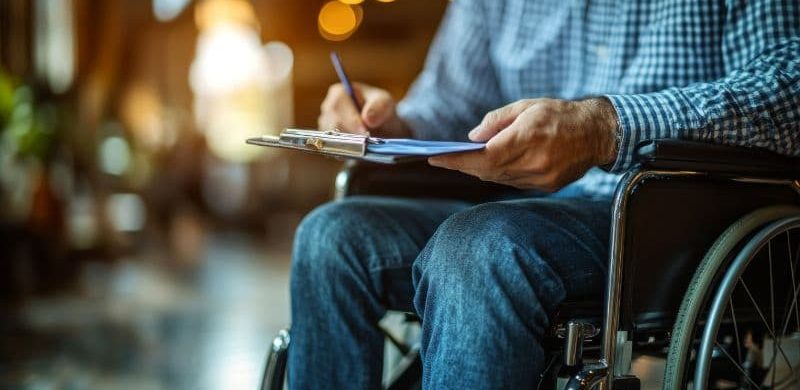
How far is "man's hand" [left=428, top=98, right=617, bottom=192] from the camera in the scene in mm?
826

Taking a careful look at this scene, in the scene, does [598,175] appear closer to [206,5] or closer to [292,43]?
[206,5]

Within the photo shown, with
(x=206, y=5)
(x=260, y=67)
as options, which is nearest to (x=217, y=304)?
(x=206, y=5)

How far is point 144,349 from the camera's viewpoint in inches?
102

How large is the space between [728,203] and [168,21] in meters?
7.48

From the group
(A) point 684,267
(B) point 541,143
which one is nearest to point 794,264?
(A) point 684,267

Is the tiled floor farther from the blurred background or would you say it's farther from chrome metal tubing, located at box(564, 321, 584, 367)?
chrome metal tubing, located at box(564, 321, 584, 367)

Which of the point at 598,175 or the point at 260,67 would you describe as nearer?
the point at 598,175

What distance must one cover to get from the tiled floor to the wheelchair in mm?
1395

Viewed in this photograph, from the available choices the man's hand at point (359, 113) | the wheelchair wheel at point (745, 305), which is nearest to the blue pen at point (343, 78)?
the man's hand at point (359, 113)

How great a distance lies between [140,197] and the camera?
759 cm

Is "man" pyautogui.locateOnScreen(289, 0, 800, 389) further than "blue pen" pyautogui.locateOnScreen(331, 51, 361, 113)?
No

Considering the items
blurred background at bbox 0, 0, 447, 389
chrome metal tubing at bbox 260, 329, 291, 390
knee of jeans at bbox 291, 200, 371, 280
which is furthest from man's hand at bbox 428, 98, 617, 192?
blurred background at bbox 0, 0, 447, 389

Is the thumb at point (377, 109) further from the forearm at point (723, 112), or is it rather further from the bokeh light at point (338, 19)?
the bokeh light at point (338, 19)

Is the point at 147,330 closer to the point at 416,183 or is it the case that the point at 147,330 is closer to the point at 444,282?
the point at 416,183
